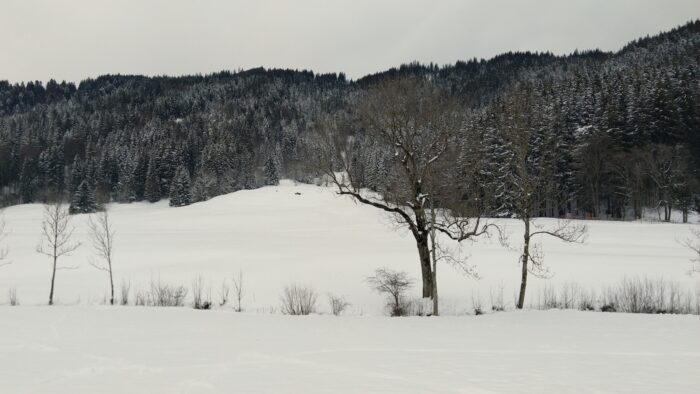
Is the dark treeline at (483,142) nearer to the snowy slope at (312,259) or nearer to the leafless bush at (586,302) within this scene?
the leafless bush at (586,302)

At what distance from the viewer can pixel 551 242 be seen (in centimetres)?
3669

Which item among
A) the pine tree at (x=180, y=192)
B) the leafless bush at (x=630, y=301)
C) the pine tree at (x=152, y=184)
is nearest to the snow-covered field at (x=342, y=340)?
the leafless bush at (x=630, y=301)

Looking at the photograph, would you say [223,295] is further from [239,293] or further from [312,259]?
[312,259]

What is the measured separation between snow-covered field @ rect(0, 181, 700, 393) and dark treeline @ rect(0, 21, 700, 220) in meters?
5.50

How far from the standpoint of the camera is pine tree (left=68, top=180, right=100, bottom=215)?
81312 millimetres

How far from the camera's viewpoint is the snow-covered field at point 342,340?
6.83m

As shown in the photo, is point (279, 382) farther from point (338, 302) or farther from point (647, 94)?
point (647, 94)

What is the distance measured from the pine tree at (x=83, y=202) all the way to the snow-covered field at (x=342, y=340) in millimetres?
→ 60976

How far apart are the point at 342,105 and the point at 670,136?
450 feet

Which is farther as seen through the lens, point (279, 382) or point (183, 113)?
point (183, 113)

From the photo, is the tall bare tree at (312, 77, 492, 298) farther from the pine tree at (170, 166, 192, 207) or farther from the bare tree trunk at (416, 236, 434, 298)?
the pine tree at (170, 166, 192, 207)

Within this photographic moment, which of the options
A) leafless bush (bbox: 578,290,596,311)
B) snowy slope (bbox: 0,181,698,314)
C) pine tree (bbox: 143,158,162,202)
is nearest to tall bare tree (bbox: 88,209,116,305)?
snowy slope (bbox: 0,181,698,314)

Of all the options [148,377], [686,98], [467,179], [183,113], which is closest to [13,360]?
[148,377]

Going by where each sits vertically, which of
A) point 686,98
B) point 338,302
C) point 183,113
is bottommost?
point 338,302
